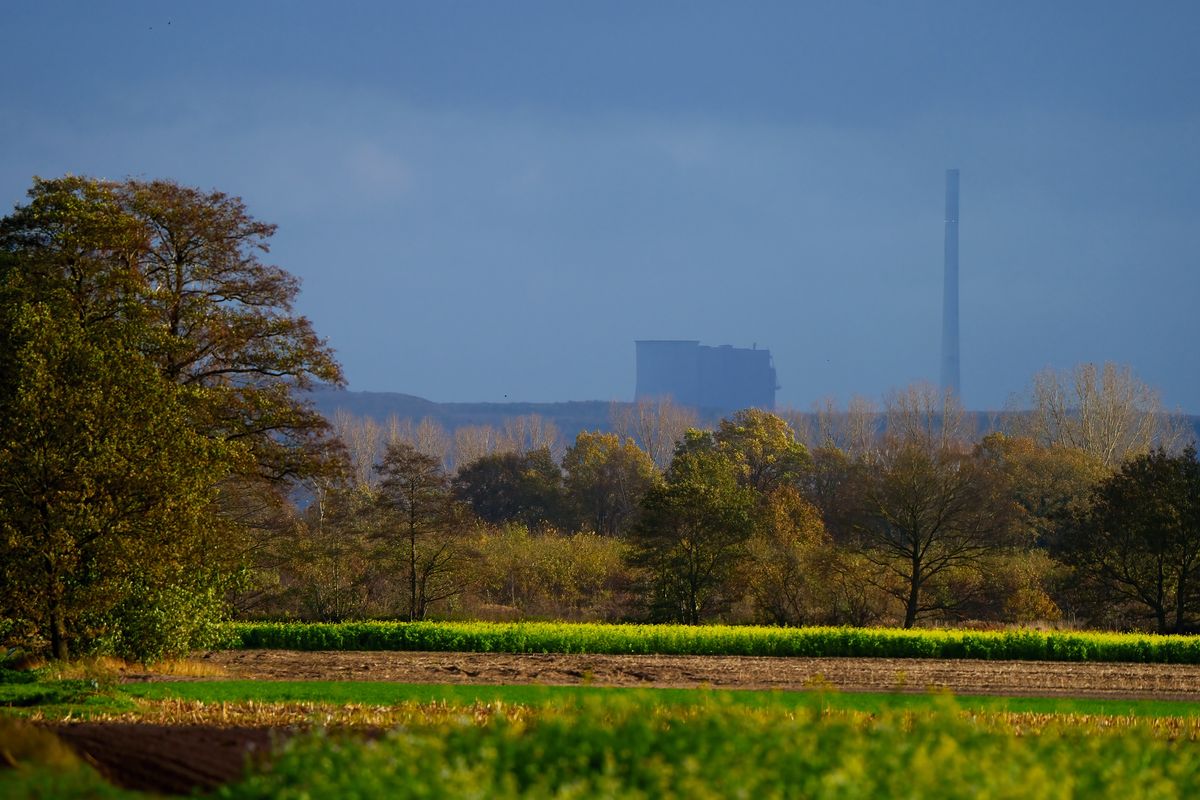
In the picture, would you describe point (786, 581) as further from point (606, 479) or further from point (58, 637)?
point (606, 479)

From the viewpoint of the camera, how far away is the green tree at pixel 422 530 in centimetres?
4184

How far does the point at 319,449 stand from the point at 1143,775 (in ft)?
91.2

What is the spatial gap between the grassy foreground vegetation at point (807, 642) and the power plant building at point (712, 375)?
482ft

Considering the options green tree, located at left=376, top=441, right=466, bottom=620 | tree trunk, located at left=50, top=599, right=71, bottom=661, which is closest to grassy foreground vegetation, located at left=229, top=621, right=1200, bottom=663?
green tree, located at left=376, top=441, right=466, bottom=620

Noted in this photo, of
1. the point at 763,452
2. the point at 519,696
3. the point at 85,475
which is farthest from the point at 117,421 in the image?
the point at 763,452

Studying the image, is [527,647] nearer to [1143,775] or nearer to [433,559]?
[433,559]

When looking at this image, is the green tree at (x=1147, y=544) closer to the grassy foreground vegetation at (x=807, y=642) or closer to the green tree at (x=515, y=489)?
the grassy foreground vegetation at (x=807, y=642)

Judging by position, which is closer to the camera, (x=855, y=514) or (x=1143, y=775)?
(x=1143, y=775)

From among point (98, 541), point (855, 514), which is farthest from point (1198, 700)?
Answer: point (98, 541)

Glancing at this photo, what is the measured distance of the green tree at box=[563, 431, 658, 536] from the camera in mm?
73812

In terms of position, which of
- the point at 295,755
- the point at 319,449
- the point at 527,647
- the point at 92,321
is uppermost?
the point at 92,321

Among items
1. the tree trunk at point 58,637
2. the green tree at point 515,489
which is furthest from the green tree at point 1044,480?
the tree trunk at point 58,637

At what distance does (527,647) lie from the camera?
105 ft

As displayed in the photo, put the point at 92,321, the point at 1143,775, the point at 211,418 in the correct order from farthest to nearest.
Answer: the point at 211,418 → the point at 92,321 → the point at 1143,775
